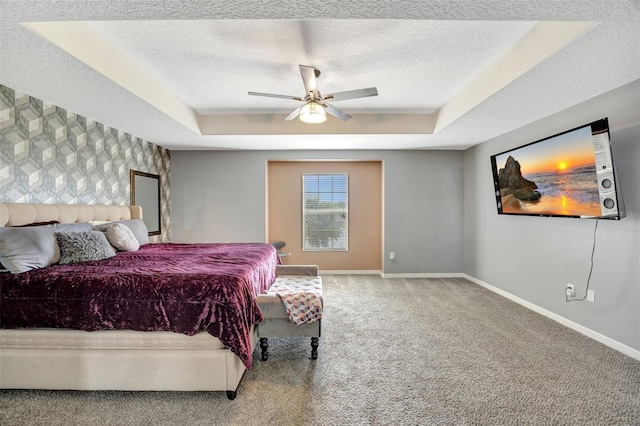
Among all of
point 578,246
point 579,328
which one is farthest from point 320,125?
point 579,328

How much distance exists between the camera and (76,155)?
361cm

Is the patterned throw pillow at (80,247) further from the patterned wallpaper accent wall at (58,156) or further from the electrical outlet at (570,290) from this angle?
the electrical outlet at (570,290)

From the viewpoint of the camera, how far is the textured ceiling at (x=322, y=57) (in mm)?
1792

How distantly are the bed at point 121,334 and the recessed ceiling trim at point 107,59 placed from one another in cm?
157

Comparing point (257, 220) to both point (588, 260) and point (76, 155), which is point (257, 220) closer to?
point (76, 155)

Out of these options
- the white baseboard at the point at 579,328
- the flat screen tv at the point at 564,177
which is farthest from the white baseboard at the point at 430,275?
the flat screen tv at the point at 564,177

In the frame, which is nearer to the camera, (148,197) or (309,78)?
(309,78)

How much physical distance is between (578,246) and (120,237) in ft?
15.3

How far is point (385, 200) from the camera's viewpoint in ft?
19.2

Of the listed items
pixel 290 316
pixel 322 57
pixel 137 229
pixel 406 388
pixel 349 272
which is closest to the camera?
pixel 406 388

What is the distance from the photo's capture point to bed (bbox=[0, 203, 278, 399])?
6.95 feet

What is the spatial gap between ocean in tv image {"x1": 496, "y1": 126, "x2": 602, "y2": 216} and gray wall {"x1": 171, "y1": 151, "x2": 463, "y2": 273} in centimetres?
153

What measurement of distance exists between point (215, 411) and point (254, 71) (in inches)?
112

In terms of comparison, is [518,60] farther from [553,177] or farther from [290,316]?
[290,316]
